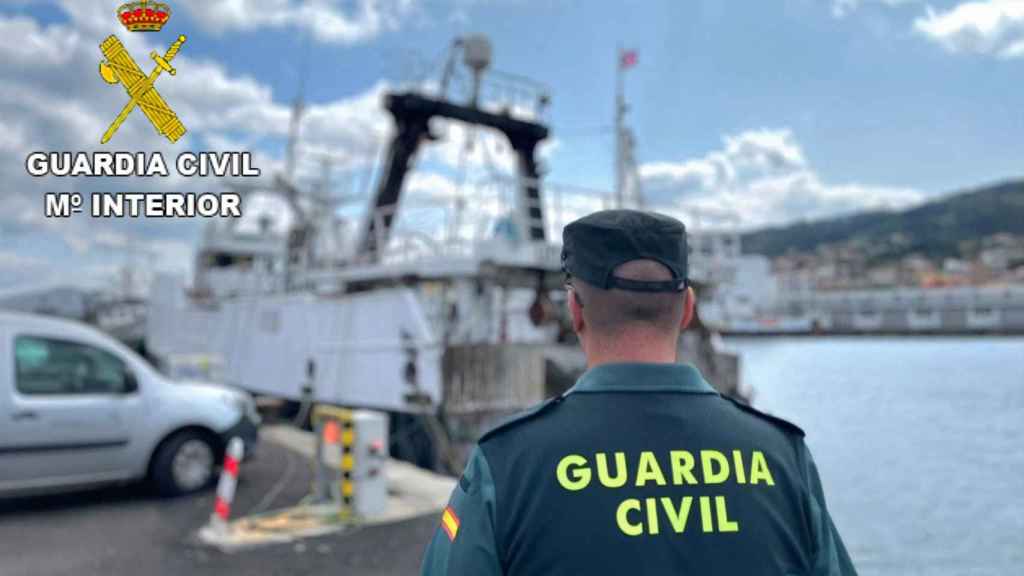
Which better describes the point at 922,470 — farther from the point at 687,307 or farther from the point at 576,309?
the point at 576,309

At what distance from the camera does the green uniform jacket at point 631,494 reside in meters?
1.52

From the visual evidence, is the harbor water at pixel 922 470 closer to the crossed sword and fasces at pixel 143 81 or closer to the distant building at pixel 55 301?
the crossed sword and fasces at pixel 143 81

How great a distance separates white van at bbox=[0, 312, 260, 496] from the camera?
740cm

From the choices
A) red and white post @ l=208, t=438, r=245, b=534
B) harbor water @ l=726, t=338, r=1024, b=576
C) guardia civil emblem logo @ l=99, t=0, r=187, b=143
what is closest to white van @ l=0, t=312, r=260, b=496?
red and white post @ l=208, t=438, r=245, b=534

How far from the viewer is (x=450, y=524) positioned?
1.62 meters

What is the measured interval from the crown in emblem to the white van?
13.3 feet

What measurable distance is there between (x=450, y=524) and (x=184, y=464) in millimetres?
7665

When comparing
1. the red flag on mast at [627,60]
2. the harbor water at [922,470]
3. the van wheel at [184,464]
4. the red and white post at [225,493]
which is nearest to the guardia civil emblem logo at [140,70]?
the red and white post at [225,493]

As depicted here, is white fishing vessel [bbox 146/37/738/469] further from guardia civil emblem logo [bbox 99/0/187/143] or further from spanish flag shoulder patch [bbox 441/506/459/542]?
spanish flag shoulder patch [bbox 441/506/459/542]

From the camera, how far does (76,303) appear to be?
4122 centimetres

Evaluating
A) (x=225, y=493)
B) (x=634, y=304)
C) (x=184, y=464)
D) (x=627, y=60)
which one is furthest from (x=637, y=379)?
(x=627, y=60)

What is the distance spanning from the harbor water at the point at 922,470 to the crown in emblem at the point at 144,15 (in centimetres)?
681

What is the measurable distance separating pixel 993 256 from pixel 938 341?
60876mm

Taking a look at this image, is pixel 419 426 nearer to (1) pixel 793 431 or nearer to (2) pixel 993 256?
(1) pixel 793 431
